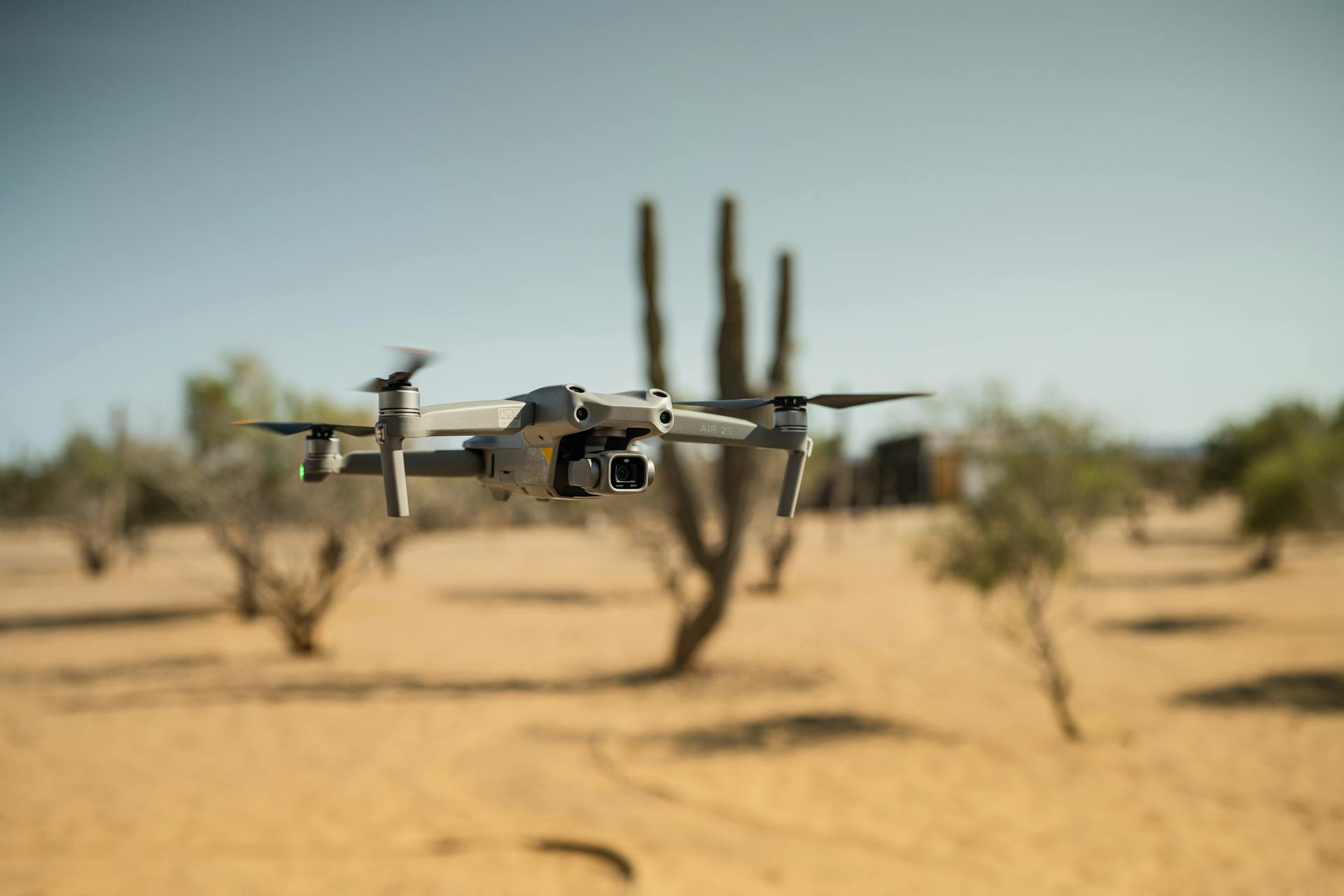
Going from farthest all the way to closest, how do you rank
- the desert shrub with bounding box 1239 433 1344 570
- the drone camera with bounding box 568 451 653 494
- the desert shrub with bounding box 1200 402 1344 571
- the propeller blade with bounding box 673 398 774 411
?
the desert shrub with bounding box 1239 433 1344 570
the desert shrub with bounding box 1200 402 1344 571
the propeller blade with bounding box 673 398 774 411
the drone camera with bounding box 568 451 653 494

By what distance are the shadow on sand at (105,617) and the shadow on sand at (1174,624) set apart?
22.6 m

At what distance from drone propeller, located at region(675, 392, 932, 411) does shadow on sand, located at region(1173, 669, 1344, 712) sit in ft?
43.0

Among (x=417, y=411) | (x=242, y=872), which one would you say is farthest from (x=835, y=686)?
(x=417, y=411)

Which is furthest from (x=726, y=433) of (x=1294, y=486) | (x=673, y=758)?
(x=1294, y=486)

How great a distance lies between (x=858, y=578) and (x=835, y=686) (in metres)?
16.5

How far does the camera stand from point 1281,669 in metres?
14.9

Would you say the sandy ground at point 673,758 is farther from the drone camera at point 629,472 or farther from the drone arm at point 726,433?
the drone camera at point 629,472

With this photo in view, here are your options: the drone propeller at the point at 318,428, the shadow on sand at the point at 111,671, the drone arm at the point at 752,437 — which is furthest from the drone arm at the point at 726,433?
the shadow on sand at the point at 111,671

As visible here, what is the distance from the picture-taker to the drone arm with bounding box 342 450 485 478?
8.11 feet

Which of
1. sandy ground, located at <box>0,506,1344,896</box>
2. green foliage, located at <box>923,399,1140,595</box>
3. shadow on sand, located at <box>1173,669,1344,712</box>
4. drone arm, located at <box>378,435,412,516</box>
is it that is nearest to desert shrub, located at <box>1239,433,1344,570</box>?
sandy ground, located at <box>0,506,1344,896</box>

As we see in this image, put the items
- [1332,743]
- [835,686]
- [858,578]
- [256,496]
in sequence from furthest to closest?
[858,578] < [256,496] < [835,686] < [1332,743]

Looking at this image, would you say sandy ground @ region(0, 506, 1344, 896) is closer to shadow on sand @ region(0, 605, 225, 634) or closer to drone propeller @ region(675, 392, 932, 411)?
shadow on sand @ region(0, 605, 225, 634)

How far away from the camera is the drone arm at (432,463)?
8.11 feet

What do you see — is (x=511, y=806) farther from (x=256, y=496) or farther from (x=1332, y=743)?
(x=256, y=496)
